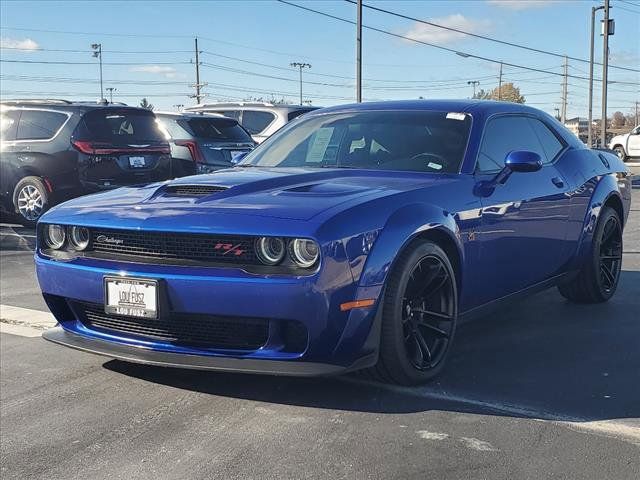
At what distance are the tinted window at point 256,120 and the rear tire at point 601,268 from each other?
29.6 feet

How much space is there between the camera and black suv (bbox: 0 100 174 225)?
9.72 m

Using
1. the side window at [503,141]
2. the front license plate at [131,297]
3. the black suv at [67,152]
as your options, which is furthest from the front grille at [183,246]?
the black suv at [67,152]

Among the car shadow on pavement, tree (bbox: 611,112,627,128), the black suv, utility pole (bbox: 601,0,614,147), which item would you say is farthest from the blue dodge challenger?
tree (bbox: 611,112,627,128)

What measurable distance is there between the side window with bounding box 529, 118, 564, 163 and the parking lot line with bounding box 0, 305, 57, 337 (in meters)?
3.64

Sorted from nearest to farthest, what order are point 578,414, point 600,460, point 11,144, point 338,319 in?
point 600,460 → point 338,319 → point 578,414 → point 11,144

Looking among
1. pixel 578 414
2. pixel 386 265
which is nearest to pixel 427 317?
pixel 386 265

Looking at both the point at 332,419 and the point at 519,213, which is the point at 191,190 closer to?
the point at 332,419

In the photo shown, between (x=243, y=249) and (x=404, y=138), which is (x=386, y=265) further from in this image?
(x=404, y=138)

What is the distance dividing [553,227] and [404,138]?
1197 millimetres

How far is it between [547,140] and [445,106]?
3.28 feet

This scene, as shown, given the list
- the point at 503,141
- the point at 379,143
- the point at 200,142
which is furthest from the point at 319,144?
the point at 200,142

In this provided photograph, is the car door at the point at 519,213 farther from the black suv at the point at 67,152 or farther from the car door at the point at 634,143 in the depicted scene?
the car door at the point at 634,143

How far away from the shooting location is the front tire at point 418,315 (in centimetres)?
345

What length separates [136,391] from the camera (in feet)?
12.4
